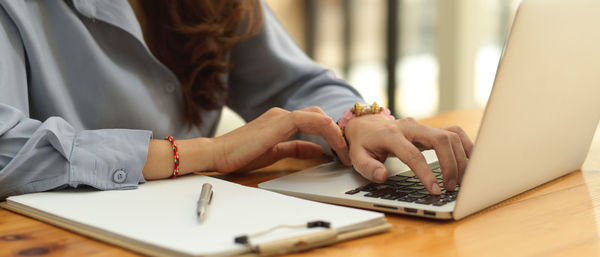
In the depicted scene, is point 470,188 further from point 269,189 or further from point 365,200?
point 269,189

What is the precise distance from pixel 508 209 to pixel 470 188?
0.32ft

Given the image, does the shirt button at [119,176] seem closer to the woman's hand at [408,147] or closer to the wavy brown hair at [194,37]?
the woman's hand at [408,147]

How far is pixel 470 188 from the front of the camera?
0.60 meters

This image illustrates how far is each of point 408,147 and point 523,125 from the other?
0.16 m

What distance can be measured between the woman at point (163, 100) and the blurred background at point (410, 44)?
8.01ft

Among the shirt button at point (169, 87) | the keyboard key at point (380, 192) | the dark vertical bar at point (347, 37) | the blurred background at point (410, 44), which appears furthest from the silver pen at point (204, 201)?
the dark vertical bar at point (347, 37)

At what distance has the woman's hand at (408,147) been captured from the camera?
716 millimetres

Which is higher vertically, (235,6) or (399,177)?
(235,6)


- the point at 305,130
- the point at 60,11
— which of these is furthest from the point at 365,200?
the point at 60,11

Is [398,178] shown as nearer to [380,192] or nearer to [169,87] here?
[380,192]

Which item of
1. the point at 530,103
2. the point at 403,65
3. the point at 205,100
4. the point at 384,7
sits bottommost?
the point at 403,65

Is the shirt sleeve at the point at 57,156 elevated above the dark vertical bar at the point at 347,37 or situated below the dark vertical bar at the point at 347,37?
above

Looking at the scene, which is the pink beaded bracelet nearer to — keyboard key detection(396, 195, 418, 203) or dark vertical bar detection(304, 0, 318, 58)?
keyboard key detection(396, 195, 418, 203)

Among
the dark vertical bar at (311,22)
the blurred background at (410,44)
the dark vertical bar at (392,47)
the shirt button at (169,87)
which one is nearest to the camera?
the shirt button at (169,87)
